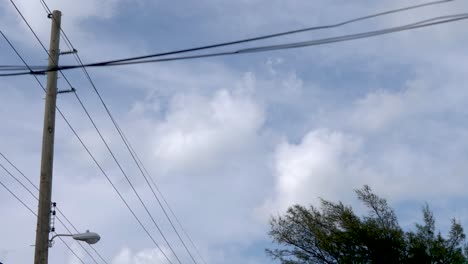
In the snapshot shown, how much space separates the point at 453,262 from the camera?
113ft

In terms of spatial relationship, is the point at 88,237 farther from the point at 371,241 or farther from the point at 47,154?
the point at 371,241

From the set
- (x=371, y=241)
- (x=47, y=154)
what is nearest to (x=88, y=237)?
(x=47, y=154)

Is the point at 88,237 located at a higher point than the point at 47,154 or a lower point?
lower

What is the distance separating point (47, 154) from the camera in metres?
16.5

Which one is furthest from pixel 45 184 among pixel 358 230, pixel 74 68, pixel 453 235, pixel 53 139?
pixel 453 235

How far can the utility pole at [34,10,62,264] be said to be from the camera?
52.1ft

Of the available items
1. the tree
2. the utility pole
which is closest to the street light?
the utility pole

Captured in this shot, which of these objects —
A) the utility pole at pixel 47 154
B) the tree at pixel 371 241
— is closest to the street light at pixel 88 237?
the utility pole at pixel 47 154

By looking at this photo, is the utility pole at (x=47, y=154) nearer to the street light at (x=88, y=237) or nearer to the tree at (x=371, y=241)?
the street light at (x=88, y=237)

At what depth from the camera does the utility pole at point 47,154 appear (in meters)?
15.9

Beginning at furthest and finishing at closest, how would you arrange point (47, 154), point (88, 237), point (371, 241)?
point (371, 241), point (88, 237), point (47, 154)

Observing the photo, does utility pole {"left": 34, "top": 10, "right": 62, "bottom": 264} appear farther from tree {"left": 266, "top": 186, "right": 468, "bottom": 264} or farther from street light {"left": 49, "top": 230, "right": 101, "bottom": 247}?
tree {"left": 266, "top": 186, "right": 468, "bottom": 264}


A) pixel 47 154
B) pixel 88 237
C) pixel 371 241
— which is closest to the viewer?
pixel 47 154

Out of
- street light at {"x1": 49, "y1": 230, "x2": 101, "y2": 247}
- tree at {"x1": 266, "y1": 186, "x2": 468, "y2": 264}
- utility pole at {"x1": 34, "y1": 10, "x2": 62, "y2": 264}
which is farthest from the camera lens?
tree at {"x1": 266, "y1": 186, "x2": 468, "y2": 264}
